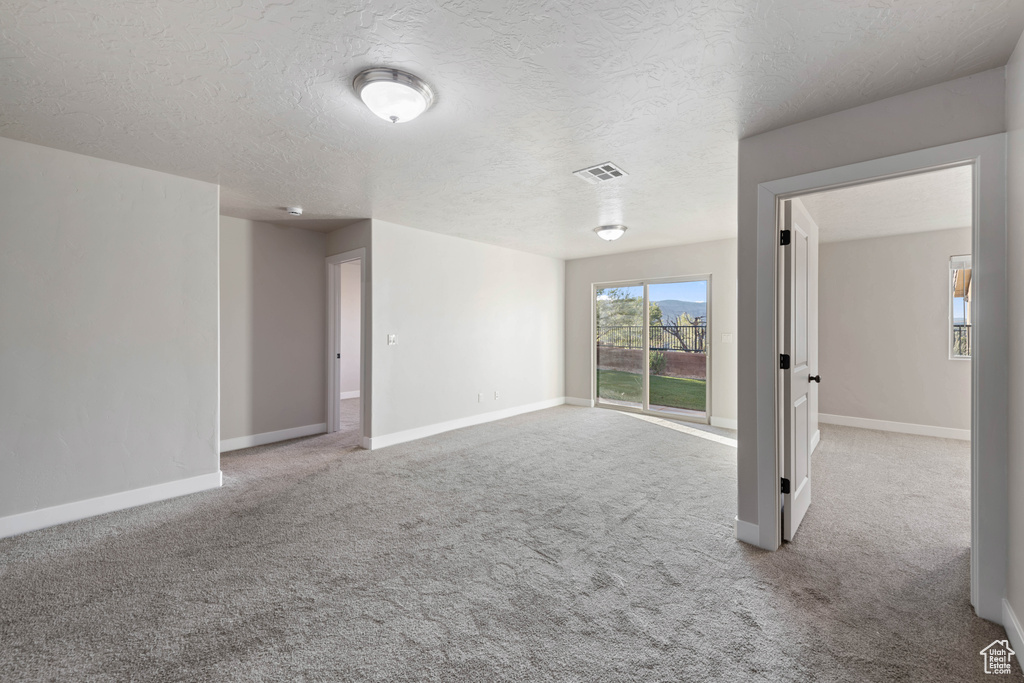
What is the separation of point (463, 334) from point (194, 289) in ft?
10.0

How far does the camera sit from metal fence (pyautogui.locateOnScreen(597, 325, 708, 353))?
626cm

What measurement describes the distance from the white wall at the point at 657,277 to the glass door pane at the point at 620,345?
0.19 meters

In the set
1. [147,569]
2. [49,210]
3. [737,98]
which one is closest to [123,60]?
[49,210]

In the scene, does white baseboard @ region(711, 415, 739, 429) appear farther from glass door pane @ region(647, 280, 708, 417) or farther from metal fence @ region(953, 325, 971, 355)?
metal fence @ region(953, 325, 971, 355)

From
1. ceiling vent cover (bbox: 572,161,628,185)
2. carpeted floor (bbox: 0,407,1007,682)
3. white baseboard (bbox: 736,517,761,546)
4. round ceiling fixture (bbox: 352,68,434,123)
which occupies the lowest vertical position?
carpeted floor (bbox: 0,407,1007,682)

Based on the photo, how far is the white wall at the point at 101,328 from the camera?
284 centimetres

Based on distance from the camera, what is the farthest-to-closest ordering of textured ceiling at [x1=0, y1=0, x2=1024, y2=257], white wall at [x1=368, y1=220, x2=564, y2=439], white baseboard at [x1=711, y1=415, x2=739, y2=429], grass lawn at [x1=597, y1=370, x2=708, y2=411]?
grass lawn at [x1=597, y1=370, x2=708, y2=411]
white baseboard at [x1=711, y1=415, x2=739, y2=429]
white wall at [x1=368, y1=220, x2=564, y2=439]
textured ceiling at [x1=0, y1=0, x2=1024, y2=257]

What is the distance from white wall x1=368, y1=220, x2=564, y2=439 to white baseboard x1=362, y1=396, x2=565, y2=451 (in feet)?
0.18

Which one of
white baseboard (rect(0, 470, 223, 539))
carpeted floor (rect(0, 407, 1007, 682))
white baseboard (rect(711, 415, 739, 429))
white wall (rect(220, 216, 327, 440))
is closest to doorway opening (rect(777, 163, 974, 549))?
white baseboard (rect(711, 415, 739, 429))

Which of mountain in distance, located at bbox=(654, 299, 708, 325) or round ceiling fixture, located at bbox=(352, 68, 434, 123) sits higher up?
round ceiling fixture, located at bbox=(352, 68, 434, 123)

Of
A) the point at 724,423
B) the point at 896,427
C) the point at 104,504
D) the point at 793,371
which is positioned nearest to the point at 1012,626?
the point at 793,371

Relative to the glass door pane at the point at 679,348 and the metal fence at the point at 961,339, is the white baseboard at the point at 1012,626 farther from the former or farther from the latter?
the metal fence at the point at 961,339

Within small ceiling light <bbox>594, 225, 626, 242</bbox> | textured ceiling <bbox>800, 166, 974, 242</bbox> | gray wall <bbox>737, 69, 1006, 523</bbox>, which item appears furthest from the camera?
small ceiling light <bbox>594, 225, 626, 242</bbox>

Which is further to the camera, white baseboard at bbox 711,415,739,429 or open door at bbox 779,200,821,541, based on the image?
white baseboard at bbox 711,415,739,429
